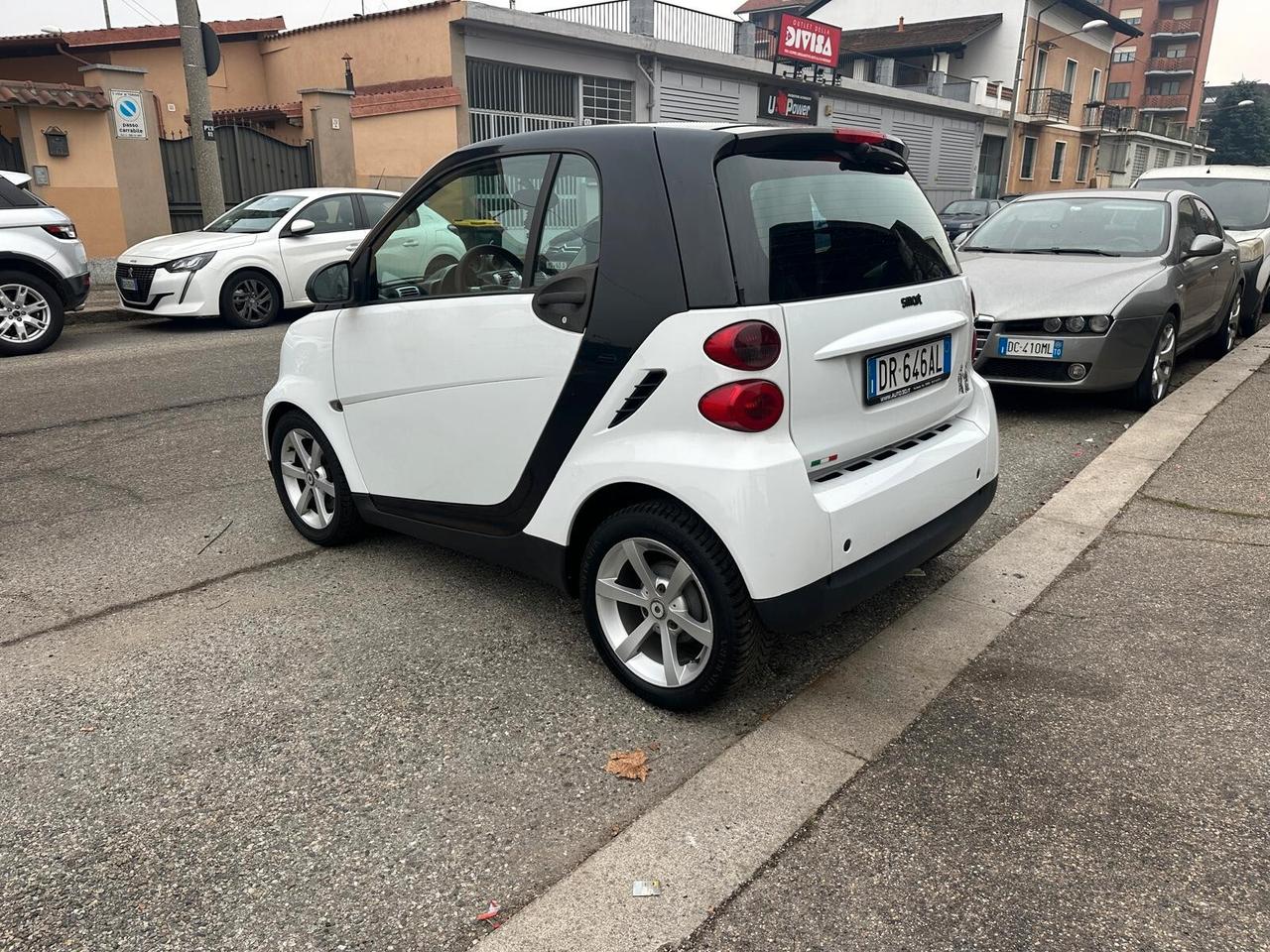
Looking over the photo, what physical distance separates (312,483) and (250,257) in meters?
7.57

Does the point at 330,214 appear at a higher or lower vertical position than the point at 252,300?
higher

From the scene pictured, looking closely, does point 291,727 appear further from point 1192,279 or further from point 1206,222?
point 1206,222

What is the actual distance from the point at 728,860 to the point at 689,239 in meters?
1.63

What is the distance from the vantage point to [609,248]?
110 inches

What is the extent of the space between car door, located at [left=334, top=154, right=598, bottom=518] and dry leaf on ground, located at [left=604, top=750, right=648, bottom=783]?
964 millimetres

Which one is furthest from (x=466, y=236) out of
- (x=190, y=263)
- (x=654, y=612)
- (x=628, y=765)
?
(x=190, y=263)

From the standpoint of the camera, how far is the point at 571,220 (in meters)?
2.98

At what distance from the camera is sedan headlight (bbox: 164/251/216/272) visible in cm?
1031

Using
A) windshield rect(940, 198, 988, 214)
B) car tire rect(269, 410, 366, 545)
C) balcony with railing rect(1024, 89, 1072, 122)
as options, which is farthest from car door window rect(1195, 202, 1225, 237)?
balcony with railing rect(1024, 89, 1072, 122)

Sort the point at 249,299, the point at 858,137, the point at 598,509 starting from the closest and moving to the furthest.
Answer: the point at 598,509 < the point at 858,137 < the point at 249,299

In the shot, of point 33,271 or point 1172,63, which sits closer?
point 33,271

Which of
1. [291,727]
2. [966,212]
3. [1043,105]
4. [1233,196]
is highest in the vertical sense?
[1043,105]

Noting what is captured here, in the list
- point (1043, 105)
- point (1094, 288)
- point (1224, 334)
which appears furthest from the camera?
point (1043, 105)

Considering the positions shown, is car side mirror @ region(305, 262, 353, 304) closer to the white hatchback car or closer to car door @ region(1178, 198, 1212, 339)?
car door @ region(1178, 198, 1212, 339)
